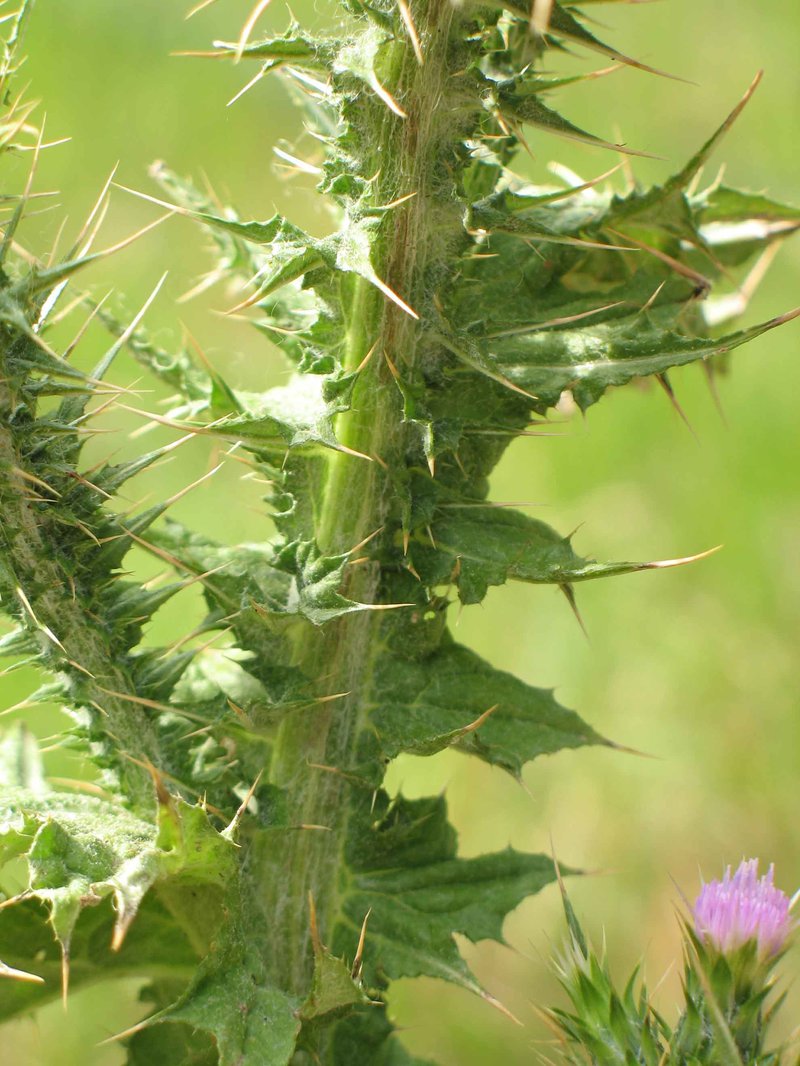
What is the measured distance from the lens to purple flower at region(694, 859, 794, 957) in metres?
→ 1.75

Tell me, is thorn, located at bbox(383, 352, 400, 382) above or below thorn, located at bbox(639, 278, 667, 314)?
below

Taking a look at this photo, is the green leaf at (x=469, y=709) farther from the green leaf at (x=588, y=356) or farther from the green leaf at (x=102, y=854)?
the green leaf at (x=588, y=356)

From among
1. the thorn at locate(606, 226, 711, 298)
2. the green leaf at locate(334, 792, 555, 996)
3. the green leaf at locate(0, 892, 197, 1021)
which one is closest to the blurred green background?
the green leaf at locate(334, 792, 555, 996)

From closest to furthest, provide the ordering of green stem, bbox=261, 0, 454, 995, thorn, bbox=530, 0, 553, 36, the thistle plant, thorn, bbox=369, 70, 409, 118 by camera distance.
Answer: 1. thorn, bbox=530, 0, 553, 36
2. thorn, bbox=369, 70, 409, 118
3. green stem, bbox=261, 0, 454, 995
4. the thistle plant

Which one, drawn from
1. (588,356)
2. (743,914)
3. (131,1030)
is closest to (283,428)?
(588,356)

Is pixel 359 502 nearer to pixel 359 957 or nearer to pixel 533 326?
pixel 533 326

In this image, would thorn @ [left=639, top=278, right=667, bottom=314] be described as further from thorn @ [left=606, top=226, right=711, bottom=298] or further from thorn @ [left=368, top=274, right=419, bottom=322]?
thorn @ [left=368, top=274, right=419, bottom=322]

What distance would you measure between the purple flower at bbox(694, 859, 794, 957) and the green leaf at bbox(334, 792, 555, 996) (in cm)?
27

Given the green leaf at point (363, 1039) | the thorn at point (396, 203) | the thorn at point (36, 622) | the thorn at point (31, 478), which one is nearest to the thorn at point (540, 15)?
the thorn at point (396, 203)

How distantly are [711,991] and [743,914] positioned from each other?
13cm

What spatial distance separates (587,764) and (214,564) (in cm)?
312

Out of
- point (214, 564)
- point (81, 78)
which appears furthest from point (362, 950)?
point (81, 78)

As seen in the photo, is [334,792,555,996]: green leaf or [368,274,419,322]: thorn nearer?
[368,274,419,322]: thorn

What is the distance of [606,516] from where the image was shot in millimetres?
5215
